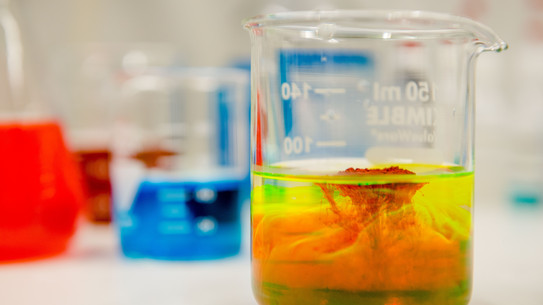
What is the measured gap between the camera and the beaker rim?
0.60 meters

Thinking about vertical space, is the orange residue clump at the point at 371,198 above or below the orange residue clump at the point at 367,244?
above

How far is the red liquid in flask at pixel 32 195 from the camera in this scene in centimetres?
95

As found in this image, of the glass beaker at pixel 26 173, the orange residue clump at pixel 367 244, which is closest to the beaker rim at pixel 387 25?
the orange residue clump at pixel 367 244

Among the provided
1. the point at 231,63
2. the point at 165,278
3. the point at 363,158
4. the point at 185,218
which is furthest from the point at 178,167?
the point at 231,63

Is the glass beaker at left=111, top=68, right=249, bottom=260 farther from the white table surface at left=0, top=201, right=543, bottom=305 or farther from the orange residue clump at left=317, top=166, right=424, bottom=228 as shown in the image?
the orange residue clump at left=317, top=166, right=424, bottom=228

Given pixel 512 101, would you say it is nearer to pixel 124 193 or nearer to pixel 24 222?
pixel 124 193

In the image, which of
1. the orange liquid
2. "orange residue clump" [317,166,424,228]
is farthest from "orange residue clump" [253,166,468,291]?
the orange liquid

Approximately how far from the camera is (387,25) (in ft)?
2.06

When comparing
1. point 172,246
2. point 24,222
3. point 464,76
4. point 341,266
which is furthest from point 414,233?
point 24,222

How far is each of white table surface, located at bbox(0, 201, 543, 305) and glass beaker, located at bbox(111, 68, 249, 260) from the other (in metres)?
0.04

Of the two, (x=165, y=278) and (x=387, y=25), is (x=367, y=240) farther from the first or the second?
(x=165, y=278)

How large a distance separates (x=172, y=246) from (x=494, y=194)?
1.03 metres

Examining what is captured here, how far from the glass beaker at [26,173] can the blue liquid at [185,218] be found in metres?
0.11

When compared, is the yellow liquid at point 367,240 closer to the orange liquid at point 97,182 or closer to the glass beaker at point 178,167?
the glass beaker at point 178,167
